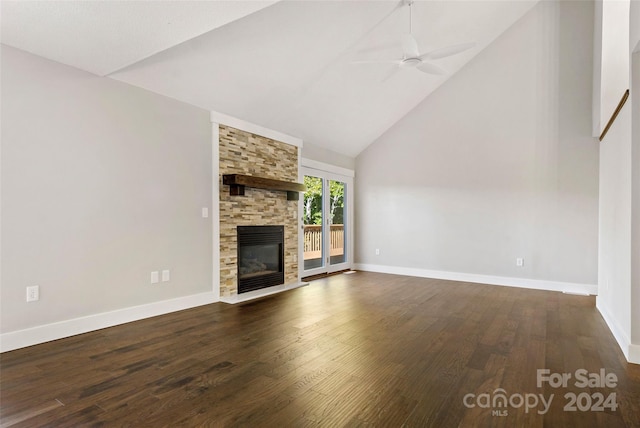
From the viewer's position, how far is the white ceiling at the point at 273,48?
263 cm

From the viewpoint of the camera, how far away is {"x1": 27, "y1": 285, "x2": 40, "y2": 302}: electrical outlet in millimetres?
2971

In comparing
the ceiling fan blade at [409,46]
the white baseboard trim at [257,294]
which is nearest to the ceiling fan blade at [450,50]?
the ceiling fan blade at [409,46]

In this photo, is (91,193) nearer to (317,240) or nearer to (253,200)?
(253,200)

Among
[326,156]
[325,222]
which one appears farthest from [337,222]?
[326,156]

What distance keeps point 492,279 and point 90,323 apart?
5.74m

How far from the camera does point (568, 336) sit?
328 centimetres

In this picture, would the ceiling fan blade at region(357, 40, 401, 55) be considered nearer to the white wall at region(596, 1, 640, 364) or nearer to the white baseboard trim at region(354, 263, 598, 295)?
the white wall at region(596, 1, 640, 364)

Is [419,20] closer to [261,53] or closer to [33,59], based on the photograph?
[261,53]

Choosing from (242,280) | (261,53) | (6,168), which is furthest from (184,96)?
(242,280)

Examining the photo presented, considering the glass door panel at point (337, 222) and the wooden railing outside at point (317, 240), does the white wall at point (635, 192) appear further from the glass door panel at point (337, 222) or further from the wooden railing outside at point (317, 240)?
the glass door panel at point (337, 222)

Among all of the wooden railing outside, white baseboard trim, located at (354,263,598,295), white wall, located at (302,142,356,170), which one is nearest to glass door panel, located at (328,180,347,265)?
the wooden railing outside

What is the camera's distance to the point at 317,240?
21.9ft

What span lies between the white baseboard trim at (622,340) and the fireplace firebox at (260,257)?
411 centimetres

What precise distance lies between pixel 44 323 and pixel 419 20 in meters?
5.43
